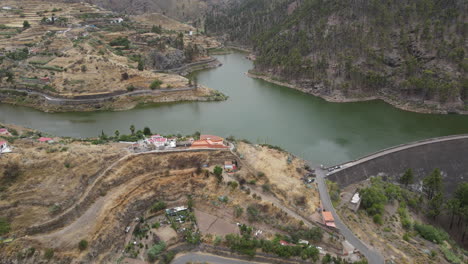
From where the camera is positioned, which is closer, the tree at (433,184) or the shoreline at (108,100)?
the tree at (433,184)

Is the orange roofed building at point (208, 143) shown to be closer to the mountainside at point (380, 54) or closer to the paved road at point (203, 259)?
the paved road at point (203, 259)

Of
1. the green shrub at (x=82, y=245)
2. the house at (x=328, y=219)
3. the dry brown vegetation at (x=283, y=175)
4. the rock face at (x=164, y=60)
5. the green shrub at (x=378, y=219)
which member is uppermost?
the rock face at (x=164, y=60)

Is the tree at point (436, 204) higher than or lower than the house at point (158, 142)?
lower

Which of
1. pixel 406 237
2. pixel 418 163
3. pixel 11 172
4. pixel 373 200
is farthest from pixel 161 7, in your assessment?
pixel 406 237

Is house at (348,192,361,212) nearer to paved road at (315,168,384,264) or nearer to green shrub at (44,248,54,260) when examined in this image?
paved road at (315,168,384,264)

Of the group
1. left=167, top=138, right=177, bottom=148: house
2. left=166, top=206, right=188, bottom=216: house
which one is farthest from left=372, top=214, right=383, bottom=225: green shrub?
left=167, top=138, right=177, bottom=148: house

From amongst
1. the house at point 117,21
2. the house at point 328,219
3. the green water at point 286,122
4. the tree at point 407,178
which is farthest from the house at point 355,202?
the house at point 117,21

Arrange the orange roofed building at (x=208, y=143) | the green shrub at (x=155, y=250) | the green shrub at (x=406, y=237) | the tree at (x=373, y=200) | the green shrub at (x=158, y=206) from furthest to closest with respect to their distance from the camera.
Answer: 1. the orange roofed building at (x=208, y=143)
2. the tree at (x=373, y=200)
3. the green shrub at (x=158, y=206)
4. the green shrub at (x=406, y=237)
5. the green shrub at (x=155, y=250)

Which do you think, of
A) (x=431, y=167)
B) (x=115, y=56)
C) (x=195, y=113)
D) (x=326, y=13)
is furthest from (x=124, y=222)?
(x=326, y=13)
